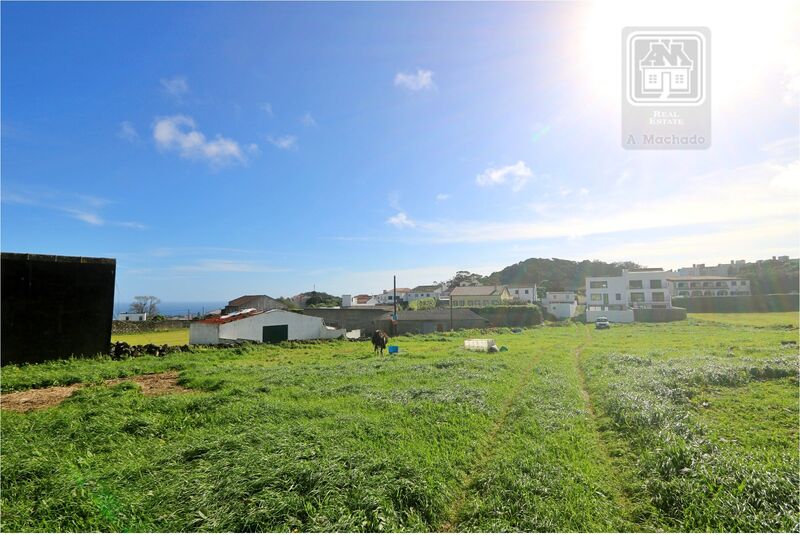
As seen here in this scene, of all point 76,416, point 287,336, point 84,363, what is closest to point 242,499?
point 76,416

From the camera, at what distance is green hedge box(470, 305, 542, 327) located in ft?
172

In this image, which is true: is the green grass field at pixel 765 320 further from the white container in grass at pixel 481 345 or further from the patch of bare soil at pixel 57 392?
the patch of bare soil at pixel 57 392

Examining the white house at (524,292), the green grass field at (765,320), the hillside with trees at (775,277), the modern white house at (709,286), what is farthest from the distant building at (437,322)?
the hillside with trees at (775,277)

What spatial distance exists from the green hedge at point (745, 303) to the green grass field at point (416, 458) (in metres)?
62.3

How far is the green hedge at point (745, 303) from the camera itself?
2228 inches

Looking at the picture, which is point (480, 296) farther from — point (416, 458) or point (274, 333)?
point (416, 458)

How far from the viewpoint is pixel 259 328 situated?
32656mm

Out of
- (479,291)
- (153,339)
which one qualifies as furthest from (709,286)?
(153,339)

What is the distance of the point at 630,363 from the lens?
1647 cm

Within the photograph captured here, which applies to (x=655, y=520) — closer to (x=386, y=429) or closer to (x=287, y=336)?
(x=386, y=429)

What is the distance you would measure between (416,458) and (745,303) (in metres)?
77.2

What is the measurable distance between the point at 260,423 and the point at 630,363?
15.7m

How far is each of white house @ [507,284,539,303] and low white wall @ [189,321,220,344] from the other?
63871mm

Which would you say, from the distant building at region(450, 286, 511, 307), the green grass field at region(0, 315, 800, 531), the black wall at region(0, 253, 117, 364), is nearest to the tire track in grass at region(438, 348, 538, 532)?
the green grass field at region(0, 315, 800, 531)
